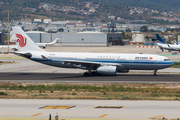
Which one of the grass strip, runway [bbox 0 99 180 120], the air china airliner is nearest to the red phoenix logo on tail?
the air china airliner

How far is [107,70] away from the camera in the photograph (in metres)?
48.4

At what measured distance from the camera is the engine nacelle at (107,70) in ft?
159

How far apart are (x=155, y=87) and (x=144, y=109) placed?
45.3ft

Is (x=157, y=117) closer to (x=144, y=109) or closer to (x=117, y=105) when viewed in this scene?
(x=144, y=109)

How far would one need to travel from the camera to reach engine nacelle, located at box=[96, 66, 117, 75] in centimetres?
4834

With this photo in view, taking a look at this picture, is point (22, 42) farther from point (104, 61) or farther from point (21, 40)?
point (104, 61)

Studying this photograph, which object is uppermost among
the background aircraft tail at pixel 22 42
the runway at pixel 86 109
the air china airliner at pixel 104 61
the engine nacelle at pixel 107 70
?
the background aircraft tail at pixel 22 42

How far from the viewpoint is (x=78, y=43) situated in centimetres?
17675

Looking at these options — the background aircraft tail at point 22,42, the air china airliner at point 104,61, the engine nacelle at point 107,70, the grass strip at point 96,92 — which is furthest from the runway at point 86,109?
the background aircraft tail at point 22,42

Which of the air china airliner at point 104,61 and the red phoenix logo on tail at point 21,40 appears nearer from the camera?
the air china airliner at point 104,61

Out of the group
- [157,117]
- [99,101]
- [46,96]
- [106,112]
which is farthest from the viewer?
[46,96]

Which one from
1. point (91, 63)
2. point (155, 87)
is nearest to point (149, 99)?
point (155, 87)

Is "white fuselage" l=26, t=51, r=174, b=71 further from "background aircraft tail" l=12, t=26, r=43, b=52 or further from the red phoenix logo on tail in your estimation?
the red phoenix logo on tail

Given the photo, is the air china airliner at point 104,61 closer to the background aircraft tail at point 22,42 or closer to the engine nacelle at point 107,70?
the engine nacelle at point 107,70
